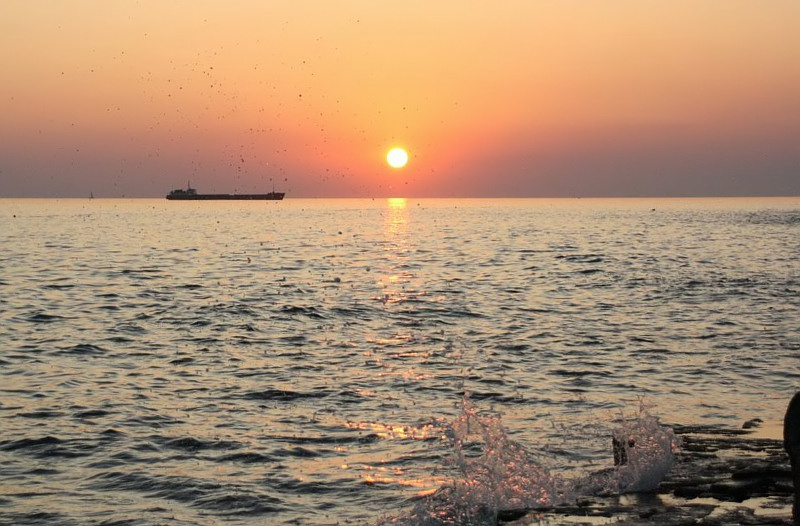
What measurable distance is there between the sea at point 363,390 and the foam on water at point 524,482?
0.04 m

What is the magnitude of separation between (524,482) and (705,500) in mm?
2501

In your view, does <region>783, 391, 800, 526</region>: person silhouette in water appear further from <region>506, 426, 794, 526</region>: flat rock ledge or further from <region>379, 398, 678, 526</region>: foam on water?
<region>379, 398, 678, 526</region>: foam on water

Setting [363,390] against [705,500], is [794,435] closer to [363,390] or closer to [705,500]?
[705,500]

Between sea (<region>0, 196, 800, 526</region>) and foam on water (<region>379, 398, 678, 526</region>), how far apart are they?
0.04m

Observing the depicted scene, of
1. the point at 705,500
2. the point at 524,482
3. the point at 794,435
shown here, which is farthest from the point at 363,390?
the point at 794,435

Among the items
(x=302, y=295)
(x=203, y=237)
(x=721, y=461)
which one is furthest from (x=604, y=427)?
(x=203, y=237)

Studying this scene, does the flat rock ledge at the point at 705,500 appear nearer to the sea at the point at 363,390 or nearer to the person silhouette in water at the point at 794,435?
the sea at the point at 363,390

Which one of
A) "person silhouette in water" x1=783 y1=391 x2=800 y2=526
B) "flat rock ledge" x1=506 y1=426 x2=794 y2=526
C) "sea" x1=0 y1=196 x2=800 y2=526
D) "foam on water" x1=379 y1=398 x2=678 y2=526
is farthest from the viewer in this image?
"sea" x1=0 y1=196 x2=800 y2=526

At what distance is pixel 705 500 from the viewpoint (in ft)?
34.6

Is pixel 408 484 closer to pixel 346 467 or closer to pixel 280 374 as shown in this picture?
pixel 346 467

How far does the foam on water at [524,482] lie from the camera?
11402mm

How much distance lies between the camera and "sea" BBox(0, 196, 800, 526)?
506 inches

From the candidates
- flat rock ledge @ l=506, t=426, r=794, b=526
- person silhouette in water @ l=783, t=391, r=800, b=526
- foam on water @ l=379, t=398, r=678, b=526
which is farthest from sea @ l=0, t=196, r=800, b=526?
person silhouette in water @ l=783, t=391, r=800, b=526

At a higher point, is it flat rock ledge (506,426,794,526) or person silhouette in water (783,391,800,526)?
person silhouette in water (783,391,800,526)
